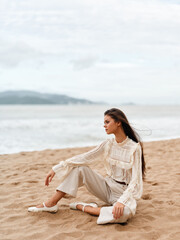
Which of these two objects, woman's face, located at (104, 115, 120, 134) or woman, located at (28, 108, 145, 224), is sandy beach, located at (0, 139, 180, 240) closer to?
woman, located at (28, 108, 145, 224)

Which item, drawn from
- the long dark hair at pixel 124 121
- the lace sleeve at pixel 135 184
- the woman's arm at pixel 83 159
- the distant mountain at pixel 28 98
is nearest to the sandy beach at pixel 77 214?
the lace sleeve at pixel 135 184

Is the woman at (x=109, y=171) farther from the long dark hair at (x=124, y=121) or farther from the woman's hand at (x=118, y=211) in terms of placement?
the woman's hand at (x=118, y=211)

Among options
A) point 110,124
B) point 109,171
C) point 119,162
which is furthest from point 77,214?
point 110,124

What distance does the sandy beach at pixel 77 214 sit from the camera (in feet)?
9.21

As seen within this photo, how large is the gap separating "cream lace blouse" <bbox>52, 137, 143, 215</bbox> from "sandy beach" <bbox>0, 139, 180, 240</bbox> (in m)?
0.36

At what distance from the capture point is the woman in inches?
121

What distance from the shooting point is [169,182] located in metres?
4.62

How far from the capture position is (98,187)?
3.33 m

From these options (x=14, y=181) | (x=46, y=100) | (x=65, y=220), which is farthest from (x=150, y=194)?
(x=46, y=100)

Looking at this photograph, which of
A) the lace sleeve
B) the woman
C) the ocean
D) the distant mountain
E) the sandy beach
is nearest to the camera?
the sandy beach

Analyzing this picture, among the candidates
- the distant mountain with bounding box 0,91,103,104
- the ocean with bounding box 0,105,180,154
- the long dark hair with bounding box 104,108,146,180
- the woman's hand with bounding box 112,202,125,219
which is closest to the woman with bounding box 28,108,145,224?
the long dark hair with bounding box 104,108,146,180

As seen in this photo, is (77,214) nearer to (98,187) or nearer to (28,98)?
(98,187)

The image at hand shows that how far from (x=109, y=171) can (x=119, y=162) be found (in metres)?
0.24

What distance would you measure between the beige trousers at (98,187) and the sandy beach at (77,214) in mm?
117
